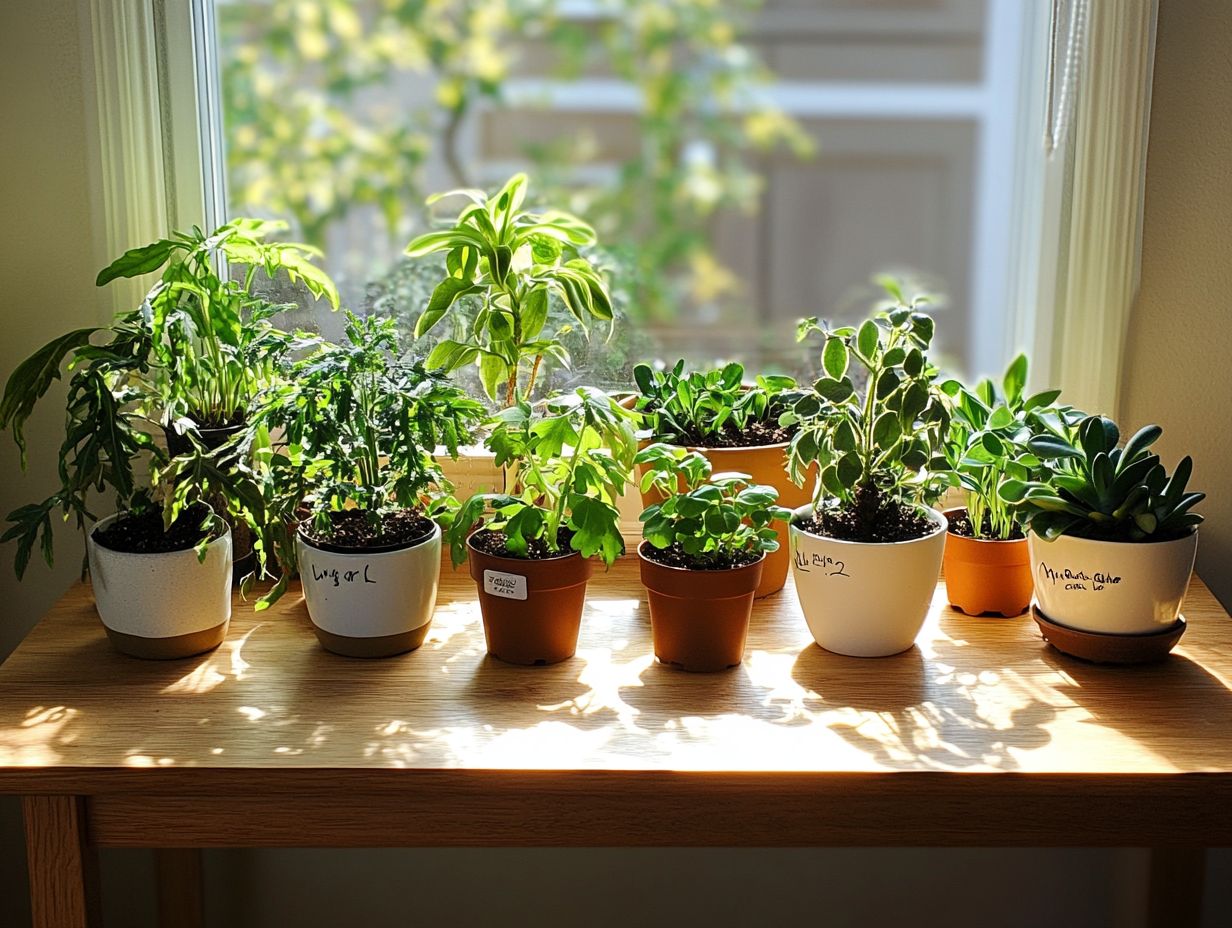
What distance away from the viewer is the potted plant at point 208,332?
133 cm

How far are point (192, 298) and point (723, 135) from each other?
5.00ft

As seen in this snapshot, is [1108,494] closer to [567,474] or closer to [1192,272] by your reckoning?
[1192,272]

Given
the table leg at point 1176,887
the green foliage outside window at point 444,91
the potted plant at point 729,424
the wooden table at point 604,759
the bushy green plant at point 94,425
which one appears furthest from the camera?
the green foliage outside window at point 444,91

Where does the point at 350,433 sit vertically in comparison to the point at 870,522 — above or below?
above

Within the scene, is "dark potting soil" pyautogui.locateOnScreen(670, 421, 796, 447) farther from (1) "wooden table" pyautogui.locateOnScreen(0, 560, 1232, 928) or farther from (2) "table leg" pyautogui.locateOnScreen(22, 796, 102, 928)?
(2) "table leg" pyautogui.locateOnScreen(22, 796, 102, 928)

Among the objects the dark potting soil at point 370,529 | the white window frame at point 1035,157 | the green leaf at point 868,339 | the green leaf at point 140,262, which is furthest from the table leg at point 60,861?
the green leaf at point 868,339

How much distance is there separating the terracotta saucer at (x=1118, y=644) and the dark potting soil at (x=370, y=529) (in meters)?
0.75

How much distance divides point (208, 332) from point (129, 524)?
0.24m

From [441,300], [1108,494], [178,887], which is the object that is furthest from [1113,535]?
[178,887]

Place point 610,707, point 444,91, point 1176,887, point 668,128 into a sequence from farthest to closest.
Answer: point 668,128
point 444,91
point 1176,887
point 610,707

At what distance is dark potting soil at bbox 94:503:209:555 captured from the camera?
1331 millimetres

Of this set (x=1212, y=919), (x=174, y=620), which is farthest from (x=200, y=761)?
(x=1212, y=919)

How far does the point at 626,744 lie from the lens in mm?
1160

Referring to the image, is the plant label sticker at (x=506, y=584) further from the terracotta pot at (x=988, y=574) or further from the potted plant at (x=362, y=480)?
the terracotta pot at (x=988, y=574)
